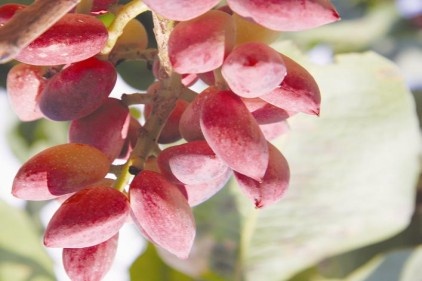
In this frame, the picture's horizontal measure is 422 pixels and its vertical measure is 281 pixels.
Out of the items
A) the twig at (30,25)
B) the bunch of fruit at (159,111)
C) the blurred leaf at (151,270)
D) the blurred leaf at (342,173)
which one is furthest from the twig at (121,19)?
the blurred leaf at (151,270)

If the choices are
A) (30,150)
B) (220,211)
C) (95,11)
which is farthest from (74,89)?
(30,150)

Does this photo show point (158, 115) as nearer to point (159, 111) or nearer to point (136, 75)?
point (159, 111)

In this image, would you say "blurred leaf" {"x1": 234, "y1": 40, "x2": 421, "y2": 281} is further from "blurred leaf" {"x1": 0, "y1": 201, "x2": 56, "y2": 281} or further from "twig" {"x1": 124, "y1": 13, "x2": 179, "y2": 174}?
"twig" {"x1": 124, "y1": 13, "x2": 179, "y2": 174}

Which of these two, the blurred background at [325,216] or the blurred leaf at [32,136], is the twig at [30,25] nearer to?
the blurred background at [325,216]

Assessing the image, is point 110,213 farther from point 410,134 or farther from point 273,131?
point 410,134

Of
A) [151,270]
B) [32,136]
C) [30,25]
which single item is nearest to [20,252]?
[151,270]

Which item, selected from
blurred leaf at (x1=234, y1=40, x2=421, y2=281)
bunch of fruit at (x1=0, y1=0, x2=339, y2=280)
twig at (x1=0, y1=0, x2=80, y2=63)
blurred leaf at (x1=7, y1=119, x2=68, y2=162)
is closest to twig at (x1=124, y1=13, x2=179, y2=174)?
bunch of fruit at (x1=0, y1=0, x2=339, y2=280)
